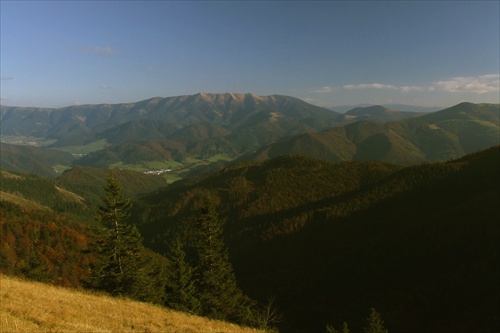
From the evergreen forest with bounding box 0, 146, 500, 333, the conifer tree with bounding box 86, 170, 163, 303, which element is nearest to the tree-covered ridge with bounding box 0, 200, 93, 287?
the evergreen forest with bounding box 0, 146, 500, 333

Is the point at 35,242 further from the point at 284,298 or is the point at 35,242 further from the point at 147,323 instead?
the point at 147,323

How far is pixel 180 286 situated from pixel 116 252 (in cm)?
1179

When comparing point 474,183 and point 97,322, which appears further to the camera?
point 474,183

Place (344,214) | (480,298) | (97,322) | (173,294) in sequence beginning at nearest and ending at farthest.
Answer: (97,322) < (173,294) < (480,298) < (344,214)

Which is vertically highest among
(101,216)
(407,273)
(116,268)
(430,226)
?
(101,216)

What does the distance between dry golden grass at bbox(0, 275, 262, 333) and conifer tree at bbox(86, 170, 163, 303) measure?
35.8 feet

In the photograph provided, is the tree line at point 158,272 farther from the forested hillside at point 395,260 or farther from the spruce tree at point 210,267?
the forested hillside at point 395,260

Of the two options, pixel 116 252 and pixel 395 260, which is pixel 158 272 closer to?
pixel 116 252

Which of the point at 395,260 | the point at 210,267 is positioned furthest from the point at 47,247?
the point at 395,260

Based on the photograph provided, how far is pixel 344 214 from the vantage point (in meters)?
188

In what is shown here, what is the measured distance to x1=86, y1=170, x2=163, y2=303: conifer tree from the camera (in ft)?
113

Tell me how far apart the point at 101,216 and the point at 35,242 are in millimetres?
106868

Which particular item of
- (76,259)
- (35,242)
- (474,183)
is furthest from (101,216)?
(474,183)

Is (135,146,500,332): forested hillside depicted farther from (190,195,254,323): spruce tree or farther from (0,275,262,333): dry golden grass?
(0,275,262,333): dry golden grass
